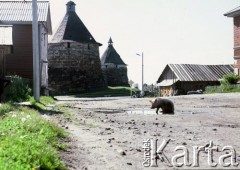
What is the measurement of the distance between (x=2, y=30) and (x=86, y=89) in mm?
27363

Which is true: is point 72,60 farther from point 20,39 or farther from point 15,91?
point 15,91

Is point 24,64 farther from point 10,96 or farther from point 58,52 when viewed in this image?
point 58,52

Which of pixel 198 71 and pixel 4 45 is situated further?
pixel 198 71

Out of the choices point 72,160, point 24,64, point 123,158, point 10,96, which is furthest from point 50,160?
point 24,64

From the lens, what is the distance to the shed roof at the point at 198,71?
44156 mm

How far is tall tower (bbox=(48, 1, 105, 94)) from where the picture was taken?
157 ft

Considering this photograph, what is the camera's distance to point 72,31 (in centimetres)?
4944

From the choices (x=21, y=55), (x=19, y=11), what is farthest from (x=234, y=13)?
(x=21, y=55)

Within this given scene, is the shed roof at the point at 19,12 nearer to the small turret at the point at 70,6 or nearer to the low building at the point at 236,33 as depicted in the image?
the low building at the point at 236,33

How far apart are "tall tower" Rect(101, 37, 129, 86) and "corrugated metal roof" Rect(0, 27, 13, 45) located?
45.0 metres

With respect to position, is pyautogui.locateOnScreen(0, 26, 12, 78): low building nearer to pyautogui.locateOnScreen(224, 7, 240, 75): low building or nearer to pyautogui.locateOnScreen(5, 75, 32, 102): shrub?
pyautogui.locateOnScreen(5, 75, 32, 102): shrub

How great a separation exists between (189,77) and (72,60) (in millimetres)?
13574

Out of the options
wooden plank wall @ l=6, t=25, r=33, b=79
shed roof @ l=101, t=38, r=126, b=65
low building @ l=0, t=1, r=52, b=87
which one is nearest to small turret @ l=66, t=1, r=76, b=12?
shed roof @ l=101, t=38, r=126, b=65

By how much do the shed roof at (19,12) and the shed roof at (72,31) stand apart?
697 inches
